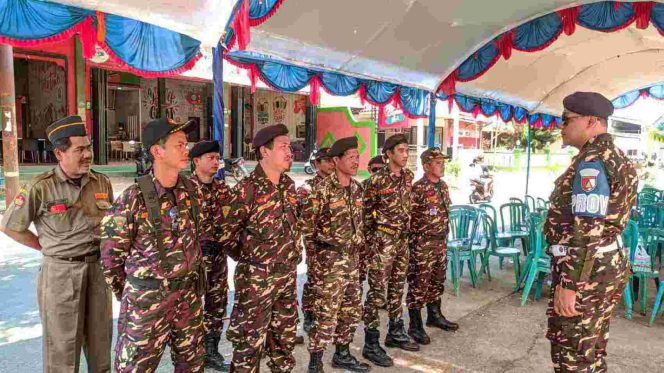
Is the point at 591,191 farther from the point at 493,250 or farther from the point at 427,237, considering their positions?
the point at 493,250

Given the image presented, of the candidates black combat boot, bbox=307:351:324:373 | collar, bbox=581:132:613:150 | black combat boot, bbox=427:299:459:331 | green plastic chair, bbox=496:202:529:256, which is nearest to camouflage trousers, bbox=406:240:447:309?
black combat boot, bbox=427:299:459:331

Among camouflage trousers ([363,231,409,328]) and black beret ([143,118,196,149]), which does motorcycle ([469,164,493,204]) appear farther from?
black beret ([143,118,196,149])

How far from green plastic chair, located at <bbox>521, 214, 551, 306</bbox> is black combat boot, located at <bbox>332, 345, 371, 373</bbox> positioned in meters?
2.44

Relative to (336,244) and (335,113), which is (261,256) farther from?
(335,113)

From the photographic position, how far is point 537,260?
5.11m

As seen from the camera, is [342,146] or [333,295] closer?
[333,295]

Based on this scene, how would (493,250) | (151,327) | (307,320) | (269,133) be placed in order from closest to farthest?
(151,327), (269,133), (307,320), (493,250)

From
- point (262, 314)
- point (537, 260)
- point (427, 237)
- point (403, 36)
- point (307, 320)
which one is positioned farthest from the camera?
point (403, 36)

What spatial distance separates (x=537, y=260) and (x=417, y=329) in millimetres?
1820

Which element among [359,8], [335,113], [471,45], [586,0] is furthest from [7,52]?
[335,113]

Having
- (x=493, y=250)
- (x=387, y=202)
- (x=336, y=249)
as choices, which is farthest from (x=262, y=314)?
(x=493, y=250)

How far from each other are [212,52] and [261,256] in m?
1.92

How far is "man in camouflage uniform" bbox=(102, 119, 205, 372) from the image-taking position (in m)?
2.26

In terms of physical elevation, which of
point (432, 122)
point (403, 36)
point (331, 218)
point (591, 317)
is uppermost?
point (403, 36)
